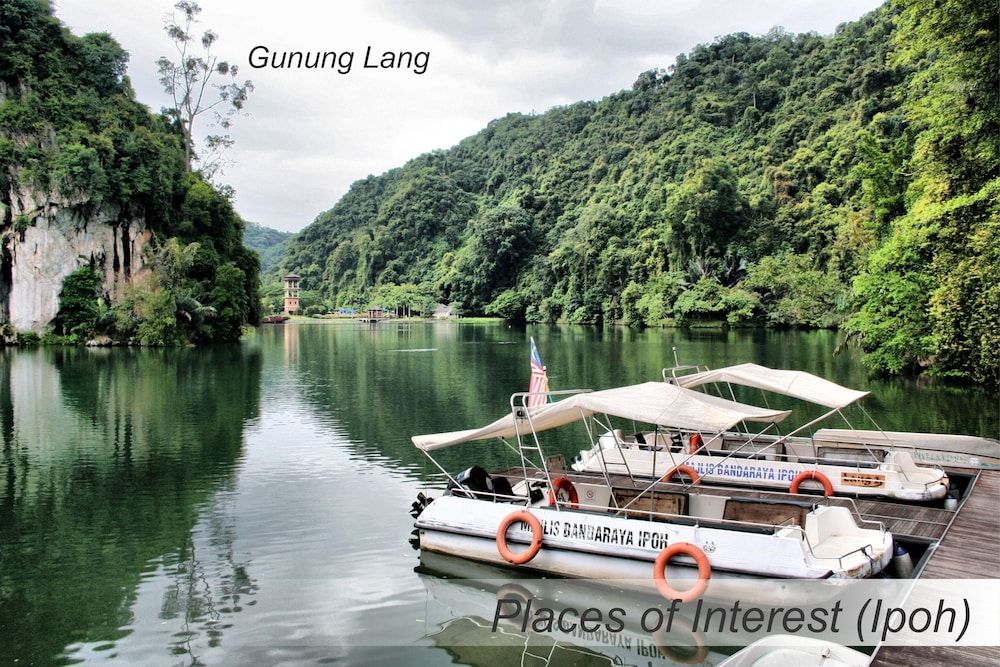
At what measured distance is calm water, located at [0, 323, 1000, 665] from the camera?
945 centimetres

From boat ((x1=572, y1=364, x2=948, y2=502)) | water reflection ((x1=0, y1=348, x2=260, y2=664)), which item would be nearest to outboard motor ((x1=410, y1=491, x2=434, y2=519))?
water reflection ((x1=0, y1=348, x2=260, y2=664))

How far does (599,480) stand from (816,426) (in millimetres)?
12298

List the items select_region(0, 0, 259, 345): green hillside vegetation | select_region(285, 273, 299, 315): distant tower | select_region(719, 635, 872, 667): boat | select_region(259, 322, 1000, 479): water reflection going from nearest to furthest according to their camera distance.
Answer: select_region(719, 635, 872, 667): boat, select_region(259, 322, 1000, 479): water reflection, select_region(0, 0, 259, 345): green hillside vegetation, select_region(285, 273, 299, 315): distant tower

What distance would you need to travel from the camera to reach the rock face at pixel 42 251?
196 feet

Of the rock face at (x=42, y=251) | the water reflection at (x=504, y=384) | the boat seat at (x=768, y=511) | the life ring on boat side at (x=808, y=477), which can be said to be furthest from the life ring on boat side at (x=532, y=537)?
the rock face at (x=42, y=251)

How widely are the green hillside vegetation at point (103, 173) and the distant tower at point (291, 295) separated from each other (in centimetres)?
8698

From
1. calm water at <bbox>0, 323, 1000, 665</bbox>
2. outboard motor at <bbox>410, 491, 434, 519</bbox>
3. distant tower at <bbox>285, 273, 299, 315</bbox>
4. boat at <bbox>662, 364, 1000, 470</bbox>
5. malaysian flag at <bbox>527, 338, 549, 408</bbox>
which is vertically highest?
distant tower at <bbox>285, 273, 299, 315</bbox>

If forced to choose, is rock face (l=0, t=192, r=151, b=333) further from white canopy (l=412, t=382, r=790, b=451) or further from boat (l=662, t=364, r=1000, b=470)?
white canopy (l=412, t=382, r=790, b=451)

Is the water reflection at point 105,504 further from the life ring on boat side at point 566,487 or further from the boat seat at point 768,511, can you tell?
the boat seat at point 768,511

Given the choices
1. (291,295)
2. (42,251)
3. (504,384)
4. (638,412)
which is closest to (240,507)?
(638,412)

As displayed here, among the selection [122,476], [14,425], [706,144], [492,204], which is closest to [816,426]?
[122,476]

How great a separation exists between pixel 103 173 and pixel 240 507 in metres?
55.1

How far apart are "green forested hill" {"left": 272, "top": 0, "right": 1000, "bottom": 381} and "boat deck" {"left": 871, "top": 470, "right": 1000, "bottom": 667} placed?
47.6 feet

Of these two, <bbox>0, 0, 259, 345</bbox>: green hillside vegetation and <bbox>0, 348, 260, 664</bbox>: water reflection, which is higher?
<bbox>0, 0, 259, 345</bbox>: green hillside vegetation
